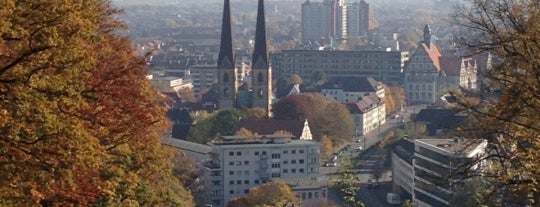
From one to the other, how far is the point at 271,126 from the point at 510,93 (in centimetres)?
3791

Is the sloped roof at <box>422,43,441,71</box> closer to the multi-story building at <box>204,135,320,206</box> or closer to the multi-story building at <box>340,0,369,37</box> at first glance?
the multi-story building at <box>204,135,320,206</box>

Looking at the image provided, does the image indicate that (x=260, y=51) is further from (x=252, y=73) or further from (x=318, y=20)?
(x=318, y=20)

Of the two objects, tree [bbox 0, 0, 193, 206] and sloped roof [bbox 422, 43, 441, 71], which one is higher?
tree [bbox 0, 0, 193, 206]

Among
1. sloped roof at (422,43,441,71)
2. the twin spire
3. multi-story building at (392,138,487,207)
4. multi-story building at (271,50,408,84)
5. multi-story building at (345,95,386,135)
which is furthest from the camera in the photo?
multi-story building at (271,50,408,84)

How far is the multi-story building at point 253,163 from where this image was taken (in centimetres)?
3850

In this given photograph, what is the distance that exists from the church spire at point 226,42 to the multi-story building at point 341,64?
88.9ft

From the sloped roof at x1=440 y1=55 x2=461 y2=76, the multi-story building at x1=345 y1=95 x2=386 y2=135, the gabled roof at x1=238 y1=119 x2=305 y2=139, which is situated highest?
the gabled roof at x1=238 y1=119 x2=305 y2=139

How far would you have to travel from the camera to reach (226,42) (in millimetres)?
54000

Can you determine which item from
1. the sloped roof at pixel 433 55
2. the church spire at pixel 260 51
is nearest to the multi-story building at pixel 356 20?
the sloped roof at pixel 433 55

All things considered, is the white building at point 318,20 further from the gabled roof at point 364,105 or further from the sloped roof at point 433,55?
the gabled roof at point 364,105

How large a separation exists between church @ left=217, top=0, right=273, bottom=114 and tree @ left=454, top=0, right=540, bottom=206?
44199 millimetres

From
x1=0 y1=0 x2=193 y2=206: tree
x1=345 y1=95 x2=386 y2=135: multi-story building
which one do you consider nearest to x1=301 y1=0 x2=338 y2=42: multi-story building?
x1=345 y1=95 x2=386 y2=135: multi-story building

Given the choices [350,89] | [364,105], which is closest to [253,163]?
[364,105]

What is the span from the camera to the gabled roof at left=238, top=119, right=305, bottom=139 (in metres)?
45.4
